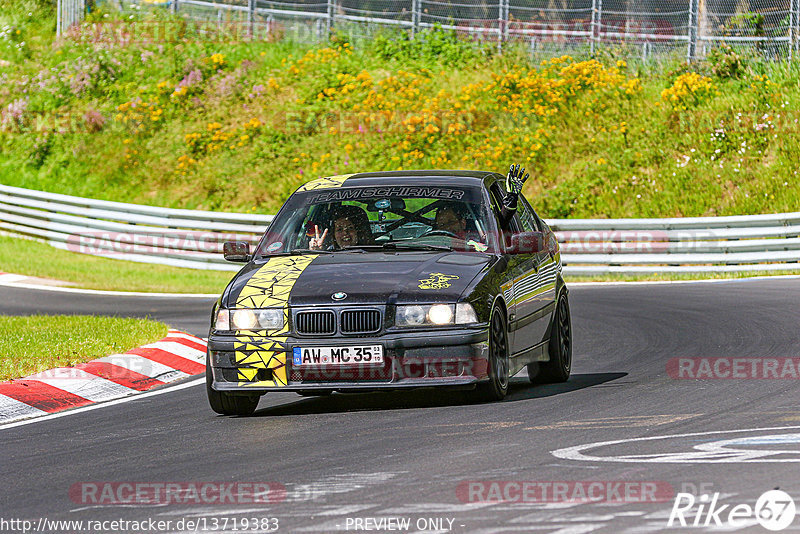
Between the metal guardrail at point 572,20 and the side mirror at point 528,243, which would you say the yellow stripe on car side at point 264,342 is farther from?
the metal guardrail at point 572,20

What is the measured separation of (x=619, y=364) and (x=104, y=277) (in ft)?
46.3

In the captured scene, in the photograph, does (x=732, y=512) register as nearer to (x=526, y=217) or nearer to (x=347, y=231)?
(x=347, y=231)

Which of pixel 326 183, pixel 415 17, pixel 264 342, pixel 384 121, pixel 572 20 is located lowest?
pixel 264 342

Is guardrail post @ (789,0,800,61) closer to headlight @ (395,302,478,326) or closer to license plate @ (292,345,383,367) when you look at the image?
headlight @ (395,302,478,326)

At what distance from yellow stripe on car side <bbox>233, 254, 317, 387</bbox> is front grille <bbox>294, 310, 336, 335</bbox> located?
3.3 inches

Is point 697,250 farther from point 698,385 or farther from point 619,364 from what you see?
point 698,385

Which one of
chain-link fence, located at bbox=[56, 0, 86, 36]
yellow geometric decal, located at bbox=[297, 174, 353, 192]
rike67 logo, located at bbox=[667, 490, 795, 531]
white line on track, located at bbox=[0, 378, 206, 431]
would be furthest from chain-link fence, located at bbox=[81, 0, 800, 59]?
rike67 logo, located at bbox=[667, 490, 795, 531]

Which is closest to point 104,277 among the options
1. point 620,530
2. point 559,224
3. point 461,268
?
point 559,224

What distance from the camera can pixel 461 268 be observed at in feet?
30.0

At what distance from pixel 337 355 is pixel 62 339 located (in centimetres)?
526

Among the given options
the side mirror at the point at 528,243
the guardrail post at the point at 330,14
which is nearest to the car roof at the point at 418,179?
the side mirror at the point at 528,243

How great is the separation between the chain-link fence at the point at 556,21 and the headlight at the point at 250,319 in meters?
24.1

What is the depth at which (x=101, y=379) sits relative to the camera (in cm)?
1105

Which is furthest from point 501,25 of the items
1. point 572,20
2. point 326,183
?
point 326,183
